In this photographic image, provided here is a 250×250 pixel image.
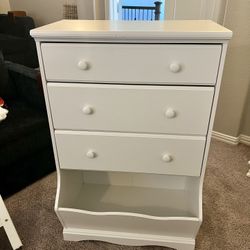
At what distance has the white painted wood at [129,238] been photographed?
1148 millimetres

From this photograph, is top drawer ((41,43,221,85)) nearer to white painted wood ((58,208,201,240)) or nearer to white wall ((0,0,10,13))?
white painted wood ((58,208,201,240))

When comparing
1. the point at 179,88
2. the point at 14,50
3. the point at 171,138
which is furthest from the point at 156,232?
the point at 14,50

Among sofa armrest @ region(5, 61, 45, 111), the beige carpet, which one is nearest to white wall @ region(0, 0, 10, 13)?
sofa armrest @ region(5, 61, 45, 111)

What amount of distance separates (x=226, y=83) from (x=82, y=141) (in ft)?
4.24

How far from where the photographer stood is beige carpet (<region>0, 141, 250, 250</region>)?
47.8 inches

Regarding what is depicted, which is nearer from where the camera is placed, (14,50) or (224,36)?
(224,36)

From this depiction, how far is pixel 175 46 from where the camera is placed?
0.83m

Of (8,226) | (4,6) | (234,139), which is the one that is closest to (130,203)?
(8,226)

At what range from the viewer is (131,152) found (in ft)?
3.38

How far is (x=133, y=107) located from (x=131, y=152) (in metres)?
0.20

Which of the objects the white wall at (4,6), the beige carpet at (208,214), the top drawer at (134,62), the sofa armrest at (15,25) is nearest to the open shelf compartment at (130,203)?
the beige carpet at (208,214)

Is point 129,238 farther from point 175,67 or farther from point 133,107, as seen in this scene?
point 175,67

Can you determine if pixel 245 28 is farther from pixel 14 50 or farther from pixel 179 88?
pixel 14 50

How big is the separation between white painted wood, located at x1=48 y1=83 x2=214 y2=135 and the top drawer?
3 centimetres
